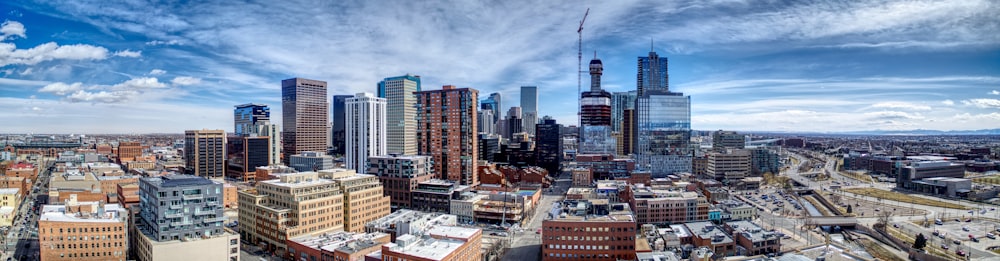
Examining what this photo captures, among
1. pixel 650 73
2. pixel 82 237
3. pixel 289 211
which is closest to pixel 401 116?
pixel 289 211

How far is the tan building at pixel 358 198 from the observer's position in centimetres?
5019

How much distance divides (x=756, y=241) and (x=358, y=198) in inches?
1429

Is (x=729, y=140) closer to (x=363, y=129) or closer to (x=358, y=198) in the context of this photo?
(x=363, y=129)

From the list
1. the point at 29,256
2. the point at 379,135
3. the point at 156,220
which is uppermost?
the point at 379,135

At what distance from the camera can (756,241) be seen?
43.7 m

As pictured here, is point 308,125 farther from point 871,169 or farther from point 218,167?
point 871,169

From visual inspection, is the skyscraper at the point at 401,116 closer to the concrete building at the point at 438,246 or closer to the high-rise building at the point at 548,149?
the high-rise building at the point at 548,149

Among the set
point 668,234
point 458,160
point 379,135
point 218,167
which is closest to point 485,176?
point 458,160

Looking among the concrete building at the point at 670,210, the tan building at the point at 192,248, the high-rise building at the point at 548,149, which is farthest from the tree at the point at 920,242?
the high-rise building at the point at 548,149

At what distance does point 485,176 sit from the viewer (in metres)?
83.8

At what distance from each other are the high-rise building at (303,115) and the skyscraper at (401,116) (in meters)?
30.7

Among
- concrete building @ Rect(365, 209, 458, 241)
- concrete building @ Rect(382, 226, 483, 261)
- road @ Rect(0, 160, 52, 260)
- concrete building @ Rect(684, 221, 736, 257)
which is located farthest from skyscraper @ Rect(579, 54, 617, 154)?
road @ Rect(0, 160, 52, 260)

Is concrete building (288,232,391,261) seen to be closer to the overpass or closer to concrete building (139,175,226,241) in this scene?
concrete building (139,175,226,241)

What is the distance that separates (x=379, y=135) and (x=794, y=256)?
64.1 metres
